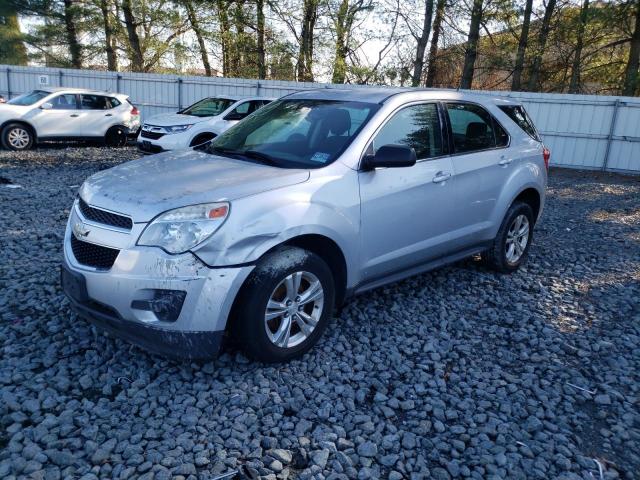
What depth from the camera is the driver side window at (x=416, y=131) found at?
4.16 meters

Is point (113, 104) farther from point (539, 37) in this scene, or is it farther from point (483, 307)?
point (539, 37)

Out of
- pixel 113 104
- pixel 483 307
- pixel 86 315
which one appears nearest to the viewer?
pixel 86 315

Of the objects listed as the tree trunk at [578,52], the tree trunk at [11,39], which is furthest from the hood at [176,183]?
the tree trunk at [11,39]

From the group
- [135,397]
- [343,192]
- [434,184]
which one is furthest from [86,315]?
[434,184]

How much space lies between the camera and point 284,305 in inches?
137

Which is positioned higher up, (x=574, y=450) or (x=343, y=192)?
(x=343, y=192)

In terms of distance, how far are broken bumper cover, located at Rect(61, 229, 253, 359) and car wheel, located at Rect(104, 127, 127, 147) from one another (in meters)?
13.0

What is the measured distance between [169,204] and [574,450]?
262cm

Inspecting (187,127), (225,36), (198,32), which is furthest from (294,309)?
(198,32)

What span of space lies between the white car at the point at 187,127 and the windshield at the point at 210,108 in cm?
13

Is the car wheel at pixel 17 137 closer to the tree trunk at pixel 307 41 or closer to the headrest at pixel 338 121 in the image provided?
the headrest at pixel 338 121

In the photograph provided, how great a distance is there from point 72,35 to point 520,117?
994 inches

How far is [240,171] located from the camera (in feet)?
12.2

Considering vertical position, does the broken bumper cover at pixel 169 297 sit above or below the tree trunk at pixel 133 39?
below
